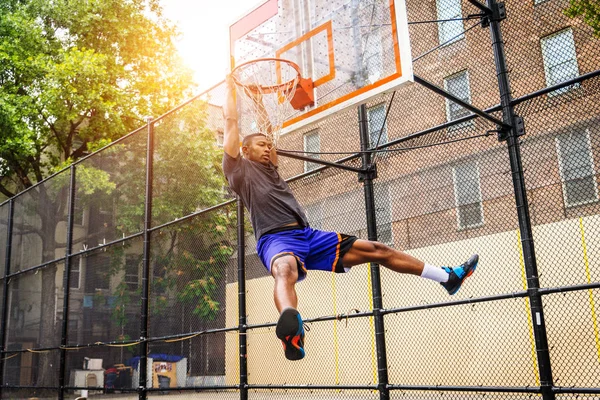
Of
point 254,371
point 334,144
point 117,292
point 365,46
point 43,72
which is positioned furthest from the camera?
point 43,72

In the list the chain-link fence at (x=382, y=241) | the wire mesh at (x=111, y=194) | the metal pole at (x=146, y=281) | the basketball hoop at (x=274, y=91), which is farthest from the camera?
the wire mesh at (x=111, y=194)

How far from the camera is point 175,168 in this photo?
9891 millimetres

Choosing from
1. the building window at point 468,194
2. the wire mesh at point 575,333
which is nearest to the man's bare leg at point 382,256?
the building window at point 468,194

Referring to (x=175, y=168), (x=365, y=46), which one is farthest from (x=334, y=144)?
(x=175, y=168)

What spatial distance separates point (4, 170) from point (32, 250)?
5.62m

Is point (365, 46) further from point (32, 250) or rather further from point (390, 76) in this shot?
point (32, 250)

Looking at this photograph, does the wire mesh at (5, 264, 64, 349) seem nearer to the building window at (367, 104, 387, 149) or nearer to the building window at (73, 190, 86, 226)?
the building window at (73, 190, 86, 226)

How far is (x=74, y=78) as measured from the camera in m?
14.5

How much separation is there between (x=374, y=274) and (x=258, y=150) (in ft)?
5.60

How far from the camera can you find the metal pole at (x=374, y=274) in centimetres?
490

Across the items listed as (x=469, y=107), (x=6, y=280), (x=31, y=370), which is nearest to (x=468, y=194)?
(x=469, y=107)

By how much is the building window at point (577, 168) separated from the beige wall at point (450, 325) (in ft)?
0.66

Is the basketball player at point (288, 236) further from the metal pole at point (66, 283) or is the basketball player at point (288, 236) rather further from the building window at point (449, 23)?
the metal pole at point (66, 283)

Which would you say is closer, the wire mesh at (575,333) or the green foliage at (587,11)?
the green foliage at (587,11)
